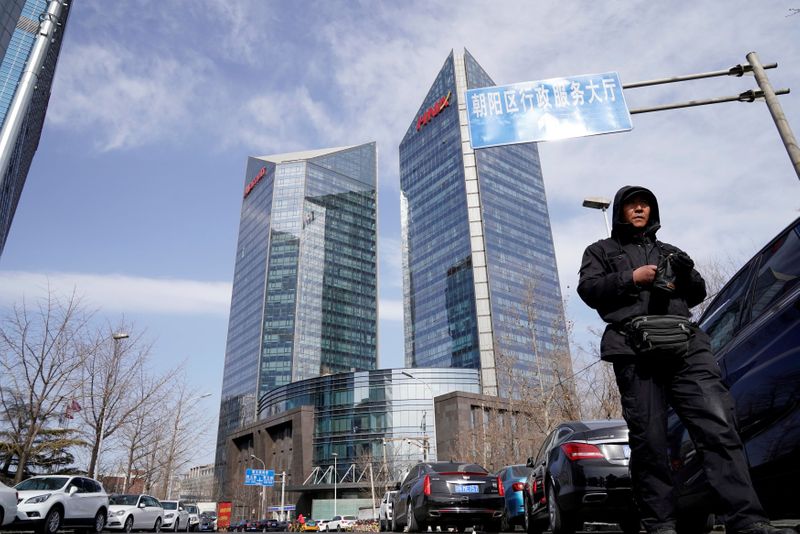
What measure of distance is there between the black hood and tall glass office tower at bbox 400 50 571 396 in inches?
3686

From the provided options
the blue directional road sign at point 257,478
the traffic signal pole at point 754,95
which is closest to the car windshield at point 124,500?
the traffic signal pole at point 754,95

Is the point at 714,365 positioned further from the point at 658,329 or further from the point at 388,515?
the point at 388,515

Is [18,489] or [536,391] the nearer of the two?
[18,489]

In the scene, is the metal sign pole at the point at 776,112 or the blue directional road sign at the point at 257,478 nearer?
the metal sign pole at the point at 776,112

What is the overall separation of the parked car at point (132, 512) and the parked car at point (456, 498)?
12852 millimetres

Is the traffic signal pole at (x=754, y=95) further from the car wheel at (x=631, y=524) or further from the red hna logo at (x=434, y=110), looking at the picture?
the red hna logo at (x=434, y=110)

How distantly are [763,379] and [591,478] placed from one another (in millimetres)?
3517

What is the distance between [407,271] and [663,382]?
5253 inches

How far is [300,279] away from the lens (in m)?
145

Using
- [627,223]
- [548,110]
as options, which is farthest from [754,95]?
[627,223]

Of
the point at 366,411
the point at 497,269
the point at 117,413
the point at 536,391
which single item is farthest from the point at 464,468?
the point at 497,269

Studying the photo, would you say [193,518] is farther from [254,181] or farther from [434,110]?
[254,181]

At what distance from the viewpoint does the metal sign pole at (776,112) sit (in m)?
7.27

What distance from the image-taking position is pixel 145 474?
3612 centimetres
